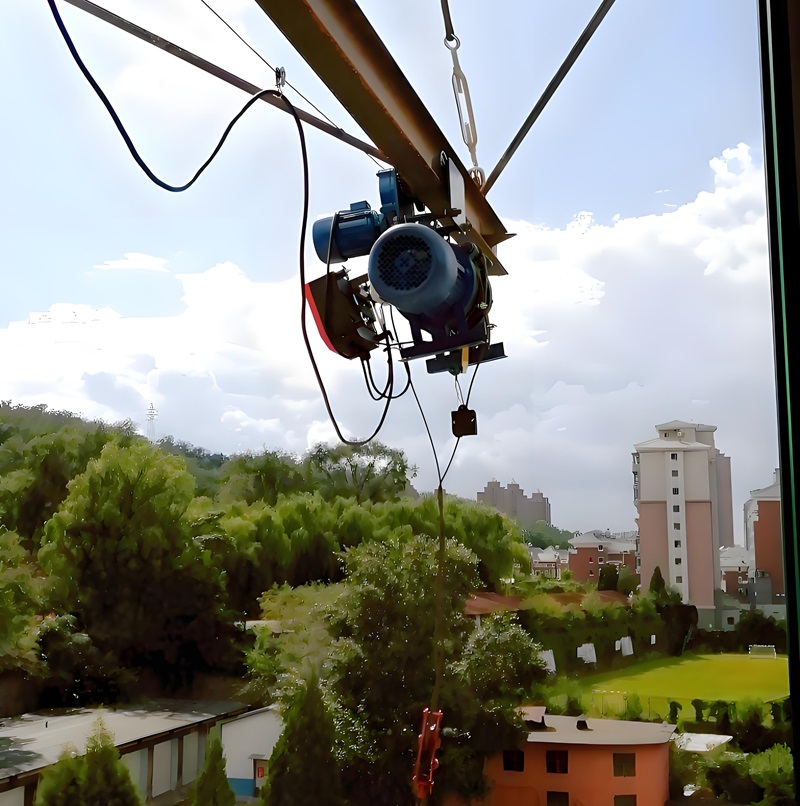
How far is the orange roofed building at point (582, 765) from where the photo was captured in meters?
3.38

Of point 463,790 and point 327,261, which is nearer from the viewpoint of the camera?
point 327,261

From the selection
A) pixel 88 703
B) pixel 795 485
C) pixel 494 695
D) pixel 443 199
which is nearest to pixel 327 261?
pixel 443 199

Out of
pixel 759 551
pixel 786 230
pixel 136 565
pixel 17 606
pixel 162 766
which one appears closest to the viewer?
pixel 786 230

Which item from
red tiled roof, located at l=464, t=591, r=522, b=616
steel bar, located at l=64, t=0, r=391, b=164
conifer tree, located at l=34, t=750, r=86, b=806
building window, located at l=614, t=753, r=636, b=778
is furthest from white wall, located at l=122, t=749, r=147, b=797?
steel bar, located at l=64, t=0, r=391, b=164

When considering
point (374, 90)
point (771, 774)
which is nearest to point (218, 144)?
point (374, 90)

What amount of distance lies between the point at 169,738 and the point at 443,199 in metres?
3.17

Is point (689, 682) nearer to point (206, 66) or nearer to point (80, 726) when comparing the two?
point (80, 726)

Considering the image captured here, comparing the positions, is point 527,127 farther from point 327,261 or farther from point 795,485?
point 795,485

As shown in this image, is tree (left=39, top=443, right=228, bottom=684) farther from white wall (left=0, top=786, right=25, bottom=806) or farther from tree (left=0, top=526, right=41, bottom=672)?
white wall (left=0, top=786, right=25, bottom=806)

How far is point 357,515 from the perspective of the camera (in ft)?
13.3

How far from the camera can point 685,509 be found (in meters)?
3.55

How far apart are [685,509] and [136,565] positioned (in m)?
2.60

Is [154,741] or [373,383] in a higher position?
[373,383]

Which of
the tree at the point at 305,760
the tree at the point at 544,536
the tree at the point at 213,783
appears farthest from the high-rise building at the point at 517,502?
the tree at the point at 213,783
